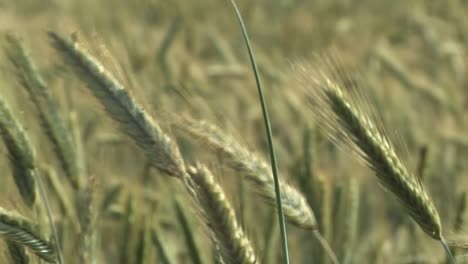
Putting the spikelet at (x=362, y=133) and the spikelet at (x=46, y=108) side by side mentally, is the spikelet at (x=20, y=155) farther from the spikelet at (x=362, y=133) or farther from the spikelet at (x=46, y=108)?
the spikelet at (x=362, y=133)

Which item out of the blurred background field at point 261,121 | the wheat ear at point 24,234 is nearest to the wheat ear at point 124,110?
the blurred background field at point 261,121

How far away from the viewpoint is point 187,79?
121 inches

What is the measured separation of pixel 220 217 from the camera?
92 cm

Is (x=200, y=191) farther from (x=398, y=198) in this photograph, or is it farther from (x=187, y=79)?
(x=187, y=79)

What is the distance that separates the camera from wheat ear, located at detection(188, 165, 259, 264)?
35.6 inches

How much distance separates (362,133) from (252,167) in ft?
0.44

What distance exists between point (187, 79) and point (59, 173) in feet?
3.02

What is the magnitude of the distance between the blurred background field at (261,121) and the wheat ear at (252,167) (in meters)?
0.02

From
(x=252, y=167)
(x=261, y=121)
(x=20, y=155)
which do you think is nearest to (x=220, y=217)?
(x=252, y=167)

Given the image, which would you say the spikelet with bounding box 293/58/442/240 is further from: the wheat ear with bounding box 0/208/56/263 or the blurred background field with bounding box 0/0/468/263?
the wheat ear with bounding box 0/208/56/263

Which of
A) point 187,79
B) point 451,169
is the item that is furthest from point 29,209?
point 187,79

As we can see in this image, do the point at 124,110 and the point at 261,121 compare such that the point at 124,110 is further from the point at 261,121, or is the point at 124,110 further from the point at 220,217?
the point at 261,121

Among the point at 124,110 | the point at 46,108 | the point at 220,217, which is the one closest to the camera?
the point at 220,217

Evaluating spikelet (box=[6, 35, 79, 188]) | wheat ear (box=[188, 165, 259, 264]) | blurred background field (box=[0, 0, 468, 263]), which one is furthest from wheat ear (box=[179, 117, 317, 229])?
spikelet (box=[6, 35, 79, 188])
